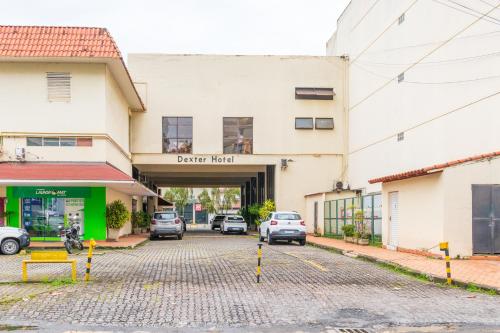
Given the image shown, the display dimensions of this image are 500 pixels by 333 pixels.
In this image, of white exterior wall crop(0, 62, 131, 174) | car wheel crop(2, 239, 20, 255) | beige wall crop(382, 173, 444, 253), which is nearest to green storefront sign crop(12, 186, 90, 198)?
white exterior wall crop(0, 62, 131, 174)

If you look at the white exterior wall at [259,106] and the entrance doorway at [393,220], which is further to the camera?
the white exterior wall at [259,106]

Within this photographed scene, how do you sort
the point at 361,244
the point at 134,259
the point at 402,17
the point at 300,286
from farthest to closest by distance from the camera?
the point at 402,17 → the point at 361,244 → the point at 134,259 → the point at 300,286

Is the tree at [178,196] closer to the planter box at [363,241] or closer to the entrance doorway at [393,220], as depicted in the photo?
the planter box at [363,241]

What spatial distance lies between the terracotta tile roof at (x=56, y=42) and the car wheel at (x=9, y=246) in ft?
29.6

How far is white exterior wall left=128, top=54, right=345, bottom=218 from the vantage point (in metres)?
40.1

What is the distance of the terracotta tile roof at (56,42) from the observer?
2658 centimetres

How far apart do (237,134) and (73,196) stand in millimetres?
15495

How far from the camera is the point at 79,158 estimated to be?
2766 centimetres

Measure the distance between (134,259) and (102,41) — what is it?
40.1ft

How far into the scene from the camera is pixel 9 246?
21.4m

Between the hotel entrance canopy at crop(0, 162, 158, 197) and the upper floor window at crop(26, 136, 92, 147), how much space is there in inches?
36.8

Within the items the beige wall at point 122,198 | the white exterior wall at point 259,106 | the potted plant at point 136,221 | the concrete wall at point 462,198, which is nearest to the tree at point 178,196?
the white exterior wall at point 259,106

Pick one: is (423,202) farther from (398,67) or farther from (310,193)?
(310,193)

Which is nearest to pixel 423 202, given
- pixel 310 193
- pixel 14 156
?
pixel 14 156
